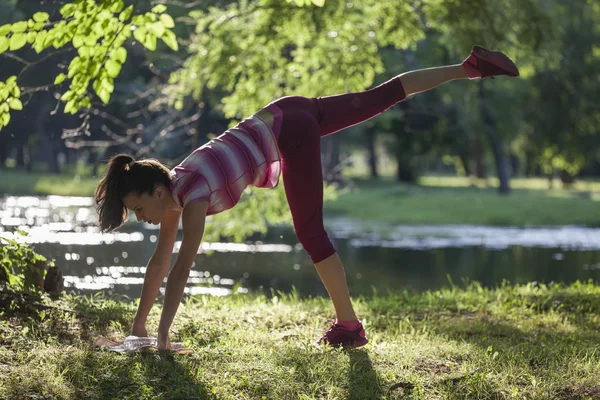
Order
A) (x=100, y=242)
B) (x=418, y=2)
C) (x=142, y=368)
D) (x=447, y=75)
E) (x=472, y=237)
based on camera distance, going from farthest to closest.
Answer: (x=472, y=237)
(x=100, y=242)
(x=418, y=2)
(x=447, y=75)
(x=142, y=368)

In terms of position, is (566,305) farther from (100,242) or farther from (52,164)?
(52,164)

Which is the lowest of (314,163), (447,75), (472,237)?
(472,237)

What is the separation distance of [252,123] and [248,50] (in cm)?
728

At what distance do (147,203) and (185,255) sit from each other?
332 mm

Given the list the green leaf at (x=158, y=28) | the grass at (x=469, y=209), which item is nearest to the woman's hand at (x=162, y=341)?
the green leaf at (x=158, y=28)

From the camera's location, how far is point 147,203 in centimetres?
414

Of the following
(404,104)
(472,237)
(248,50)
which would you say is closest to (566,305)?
(248,50)

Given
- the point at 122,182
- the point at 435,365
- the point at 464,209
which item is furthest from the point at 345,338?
the point at 464,209

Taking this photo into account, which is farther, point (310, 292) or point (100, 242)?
point (100, 242)

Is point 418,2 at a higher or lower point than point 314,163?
higher

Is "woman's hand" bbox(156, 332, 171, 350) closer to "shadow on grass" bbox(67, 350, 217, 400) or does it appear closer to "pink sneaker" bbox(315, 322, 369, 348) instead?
"shadow on grass" bbox(67, 350, 217, 400)

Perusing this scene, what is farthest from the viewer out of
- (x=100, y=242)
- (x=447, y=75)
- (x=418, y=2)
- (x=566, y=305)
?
(x=100, y=242)

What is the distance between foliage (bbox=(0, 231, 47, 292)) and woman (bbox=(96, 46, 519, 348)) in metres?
1.12

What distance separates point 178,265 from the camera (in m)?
4.11
